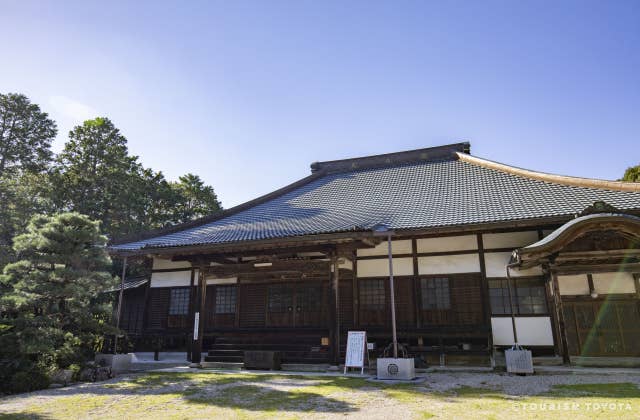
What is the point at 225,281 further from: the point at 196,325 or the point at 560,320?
the point at 560,320

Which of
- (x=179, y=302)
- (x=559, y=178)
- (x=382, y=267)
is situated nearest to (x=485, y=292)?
(x=382, y=267)

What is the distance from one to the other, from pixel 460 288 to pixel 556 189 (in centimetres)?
455

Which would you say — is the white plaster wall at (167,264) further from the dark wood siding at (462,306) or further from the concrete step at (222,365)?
the dark wood siding at (462,306)

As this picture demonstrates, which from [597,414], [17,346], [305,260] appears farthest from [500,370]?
[17,346]

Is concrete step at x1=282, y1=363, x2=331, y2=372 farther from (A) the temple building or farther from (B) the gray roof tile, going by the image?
(B) the gray roof tile

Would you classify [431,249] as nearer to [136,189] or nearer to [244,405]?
[244,405]

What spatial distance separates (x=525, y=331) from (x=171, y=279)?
12441 mm

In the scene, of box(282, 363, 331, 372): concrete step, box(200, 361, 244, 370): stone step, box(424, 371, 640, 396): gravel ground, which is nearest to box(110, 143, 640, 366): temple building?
box(282, 363, 331, 372): concrete step

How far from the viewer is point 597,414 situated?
18.6 feet

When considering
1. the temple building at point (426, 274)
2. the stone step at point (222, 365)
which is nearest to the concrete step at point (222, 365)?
the stone step at point (222, 365)

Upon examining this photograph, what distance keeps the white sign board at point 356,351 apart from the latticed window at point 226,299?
5.50 metres

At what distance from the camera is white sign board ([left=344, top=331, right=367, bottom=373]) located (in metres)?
10.7

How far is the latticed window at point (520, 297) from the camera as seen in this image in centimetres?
1165

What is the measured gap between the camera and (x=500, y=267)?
474 inches
